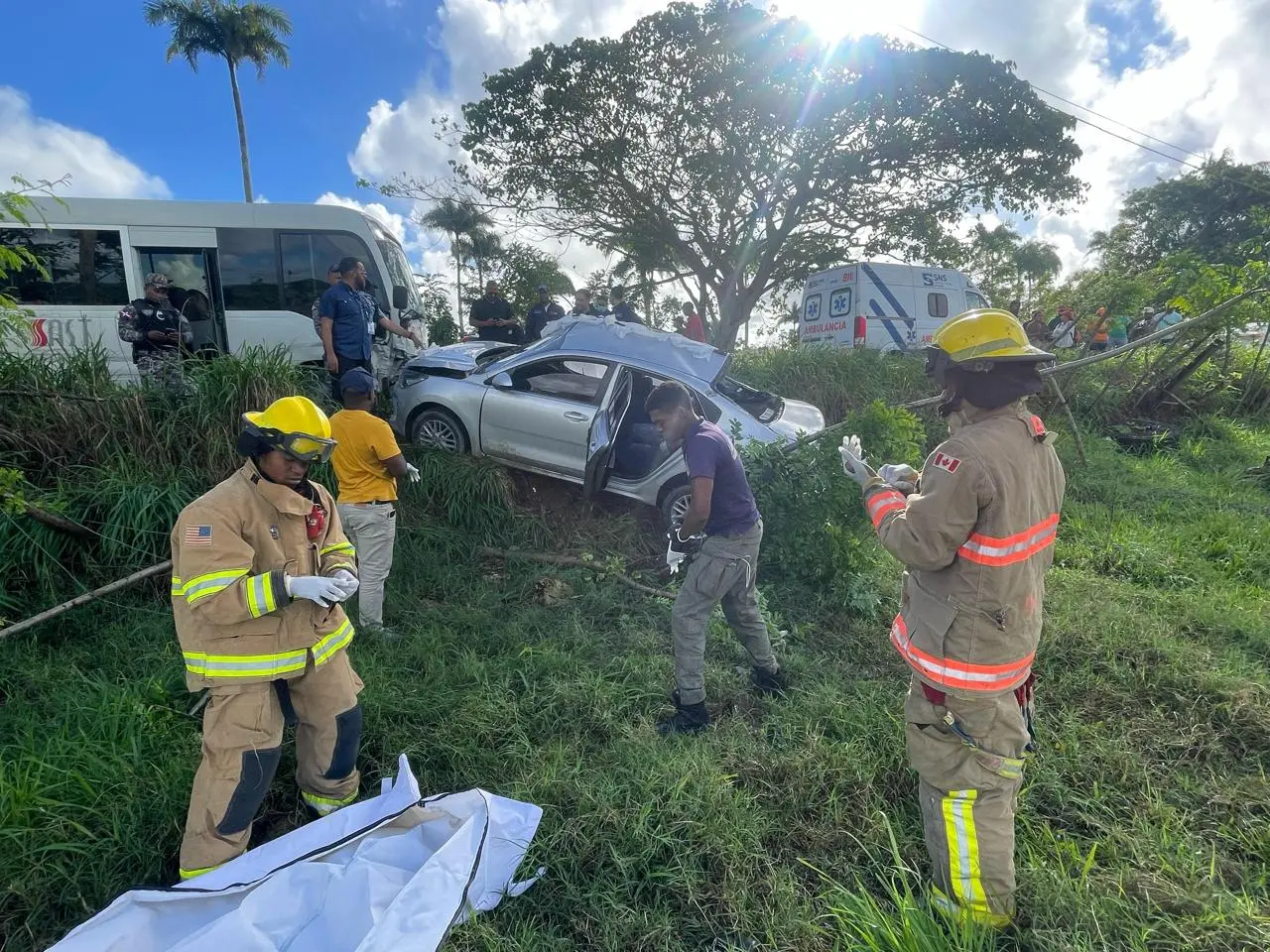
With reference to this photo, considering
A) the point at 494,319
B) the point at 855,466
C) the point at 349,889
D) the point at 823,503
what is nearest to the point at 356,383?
the point at 349,889

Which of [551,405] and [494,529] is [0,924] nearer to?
[494,529]

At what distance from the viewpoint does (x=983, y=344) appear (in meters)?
1.74

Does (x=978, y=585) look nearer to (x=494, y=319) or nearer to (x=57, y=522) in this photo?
(x=57, y=522)

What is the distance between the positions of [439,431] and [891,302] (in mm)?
8020

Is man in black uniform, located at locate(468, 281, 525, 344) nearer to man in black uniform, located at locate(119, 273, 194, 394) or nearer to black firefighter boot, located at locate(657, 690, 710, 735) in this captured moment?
man in black uniform, located at locate(119, 273, 194, 394)

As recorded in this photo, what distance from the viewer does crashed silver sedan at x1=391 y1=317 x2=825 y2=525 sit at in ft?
16.1

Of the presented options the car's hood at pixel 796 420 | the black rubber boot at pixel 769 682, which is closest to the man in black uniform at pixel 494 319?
the car's hood at pixel 796 420

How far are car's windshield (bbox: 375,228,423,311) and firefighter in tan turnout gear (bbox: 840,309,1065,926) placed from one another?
7.27 meters

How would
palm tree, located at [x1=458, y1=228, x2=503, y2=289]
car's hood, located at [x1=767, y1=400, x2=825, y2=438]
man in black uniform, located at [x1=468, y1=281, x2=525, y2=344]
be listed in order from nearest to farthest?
car's hood, located at [x1=767, y1=400, x2=825, y2=438] → man in black uniform, located at [x1=468, y1=281, x2=525, y2=344] → palm tree, located at [x1=458, y1=228, x2=503, y2=289]

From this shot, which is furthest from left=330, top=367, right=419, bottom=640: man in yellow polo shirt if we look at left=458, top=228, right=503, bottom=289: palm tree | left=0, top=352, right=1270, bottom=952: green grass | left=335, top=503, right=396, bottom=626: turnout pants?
left=458, top=228, right=503, bottom=289: palm tree

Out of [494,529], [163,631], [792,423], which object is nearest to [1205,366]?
[792,423]

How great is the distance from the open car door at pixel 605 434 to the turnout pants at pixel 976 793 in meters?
3.20

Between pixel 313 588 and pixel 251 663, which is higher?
pixel 313 588

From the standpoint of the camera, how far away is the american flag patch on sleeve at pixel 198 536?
6.05 feet
